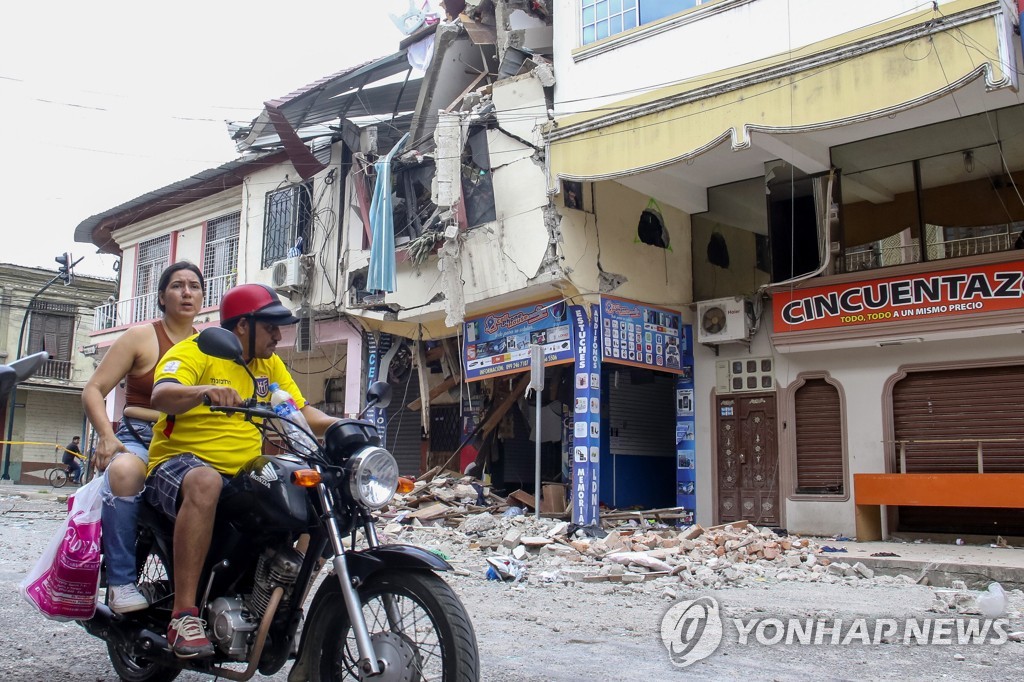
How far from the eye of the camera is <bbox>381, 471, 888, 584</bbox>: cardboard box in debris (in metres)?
8.80

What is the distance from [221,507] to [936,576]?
735 centimetres

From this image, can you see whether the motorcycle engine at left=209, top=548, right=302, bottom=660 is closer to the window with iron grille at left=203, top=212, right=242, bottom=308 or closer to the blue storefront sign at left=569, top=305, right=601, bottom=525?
the blue storefront sign at left=569, top=305, right=601, bottom=525

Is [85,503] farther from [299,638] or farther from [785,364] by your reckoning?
[785,364]

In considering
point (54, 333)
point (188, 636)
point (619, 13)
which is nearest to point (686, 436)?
point (619, 13)

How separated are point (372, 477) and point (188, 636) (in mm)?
899

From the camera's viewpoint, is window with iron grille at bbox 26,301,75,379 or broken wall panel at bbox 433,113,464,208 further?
window with iron grille at bbox 26,301,75,379

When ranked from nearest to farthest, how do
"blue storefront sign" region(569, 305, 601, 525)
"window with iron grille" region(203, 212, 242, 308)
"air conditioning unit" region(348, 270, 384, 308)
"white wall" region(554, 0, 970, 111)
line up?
"white wall" region(554, 0, 970, 111) → "blue storefront sign" region(569, 305, 601, 525) → "air conditioning unit" region(348, 270, 384, 308) → "window with iron grille" region(203, 212, 242, 308)

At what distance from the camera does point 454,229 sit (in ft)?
46.5

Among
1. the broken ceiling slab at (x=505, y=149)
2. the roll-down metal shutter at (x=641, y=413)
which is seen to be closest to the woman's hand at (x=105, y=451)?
the broken ceiling slab at (x=505, y=149)

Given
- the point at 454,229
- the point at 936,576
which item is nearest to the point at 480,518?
the point at 454,229

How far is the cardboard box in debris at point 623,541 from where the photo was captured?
8805 millimetres

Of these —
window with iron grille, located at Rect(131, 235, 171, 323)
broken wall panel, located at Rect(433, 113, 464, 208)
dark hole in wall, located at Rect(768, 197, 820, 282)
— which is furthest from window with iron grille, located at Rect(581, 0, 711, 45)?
window with iron grille, located at Rect(131, 235, 171, 323)

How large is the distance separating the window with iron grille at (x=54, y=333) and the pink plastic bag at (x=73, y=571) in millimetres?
35809

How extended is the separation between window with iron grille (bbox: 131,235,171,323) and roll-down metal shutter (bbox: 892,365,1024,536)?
56.4ft
